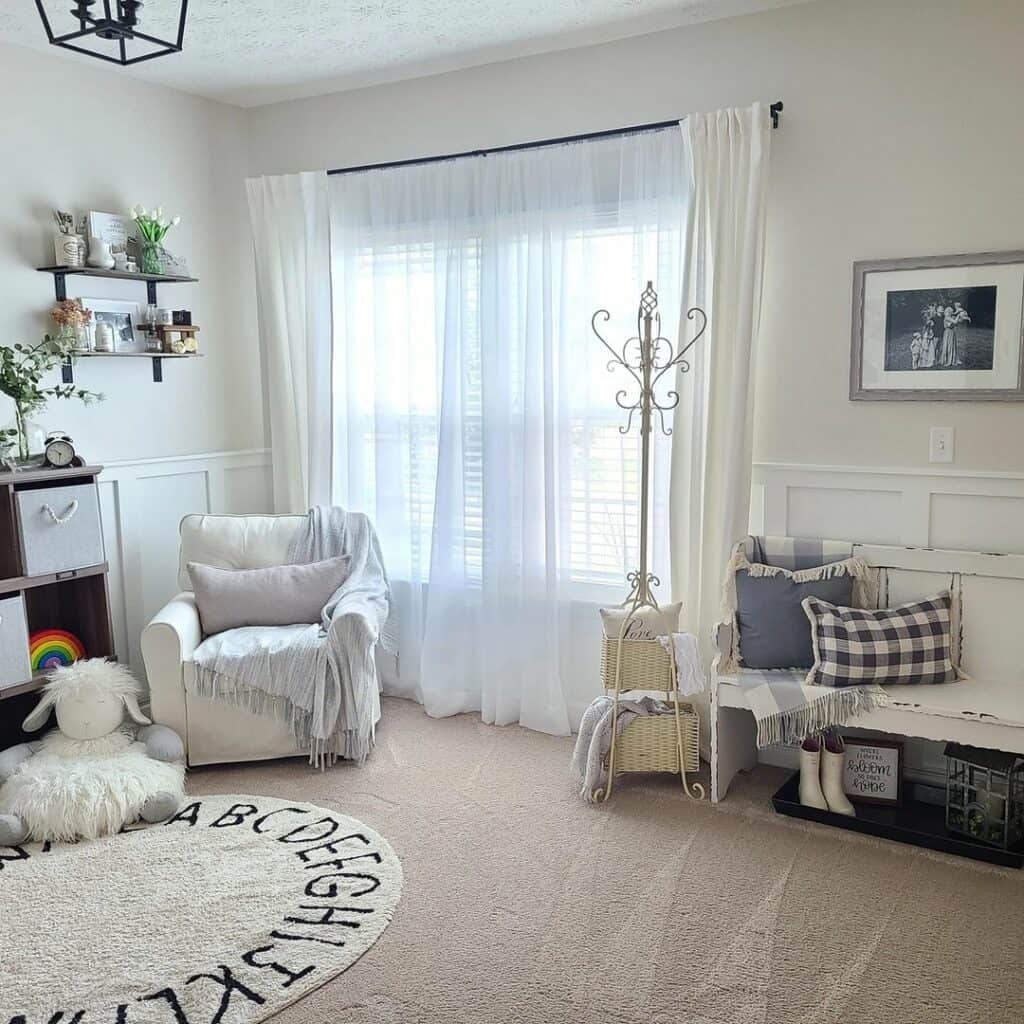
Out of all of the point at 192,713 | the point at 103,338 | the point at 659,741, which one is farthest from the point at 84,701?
the point at 659,741

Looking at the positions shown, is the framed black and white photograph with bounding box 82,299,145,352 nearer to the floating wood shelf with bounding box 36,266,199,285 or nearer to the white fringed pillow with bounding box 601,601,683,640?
the floating wood shelf with bounding box 36,266,199,285

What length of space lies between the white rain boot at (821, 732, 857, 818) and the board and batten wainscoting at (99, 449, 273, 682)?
2.77m

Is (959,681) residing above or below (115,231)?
below

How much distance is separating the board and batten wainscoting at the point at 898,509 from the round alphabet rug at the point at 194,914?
5.37ft

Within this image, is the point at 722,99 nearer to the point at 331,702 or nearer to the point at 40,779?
the point at 331,702

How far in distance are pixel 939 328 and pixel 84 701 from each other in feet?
10.1

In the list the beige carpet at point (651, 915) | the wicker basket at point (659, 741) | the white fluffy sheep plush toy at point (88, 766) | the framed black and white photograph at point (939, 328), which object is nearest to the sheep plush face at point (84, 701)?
the white fluffy sheep plush toy at point (88, 766)

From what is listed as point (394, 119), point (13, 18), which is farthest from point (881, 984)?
point (13, 18)

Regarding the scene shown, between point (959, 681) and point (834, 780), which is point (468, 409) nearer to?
point (834, 780)

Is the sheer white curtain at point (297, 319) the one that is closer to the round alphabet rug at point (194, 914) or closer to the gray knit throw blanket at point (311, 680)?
the gray knit throw blanket at point (311, 680)

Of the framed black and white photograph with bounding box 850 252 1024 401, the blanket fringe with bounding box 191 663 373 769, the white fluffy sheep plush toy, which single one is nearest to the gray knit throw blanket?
the blanket fringe with bounding box 191 663 373 769

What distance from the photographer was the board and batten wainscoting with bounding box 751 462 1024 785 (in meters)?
3.08

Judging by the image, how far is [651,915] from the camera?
2561mm

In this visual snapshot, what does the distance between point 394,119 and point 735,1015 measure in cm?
351
